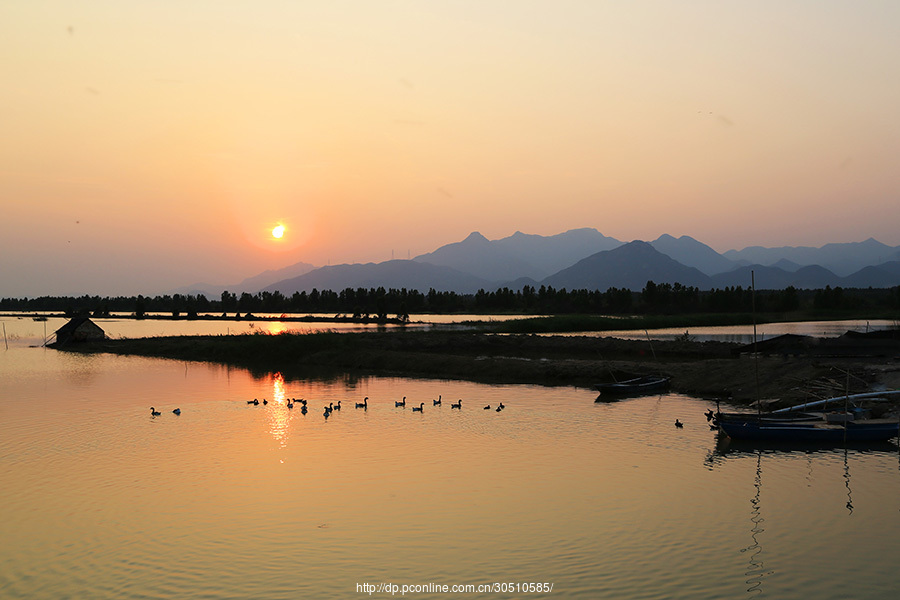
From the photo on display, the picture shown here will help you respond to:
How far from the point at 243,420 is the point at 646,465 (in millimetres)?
19299

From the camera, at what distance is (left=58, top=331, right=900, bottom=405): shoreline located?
39000 millimetres

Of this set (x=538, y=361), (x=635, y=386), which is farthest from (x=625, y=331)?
(x=635, y=386)

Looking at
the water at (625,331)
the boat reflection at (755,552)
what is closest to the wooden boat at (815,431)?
the boat reflection at (755,552)

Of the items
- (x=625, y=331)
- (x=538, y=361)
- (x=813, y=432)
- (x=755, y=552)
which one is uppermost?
(x=625, y=331)

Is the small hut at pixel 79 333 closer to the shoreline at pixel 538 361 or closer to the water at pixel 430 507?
the shoreline at pixel 538 361

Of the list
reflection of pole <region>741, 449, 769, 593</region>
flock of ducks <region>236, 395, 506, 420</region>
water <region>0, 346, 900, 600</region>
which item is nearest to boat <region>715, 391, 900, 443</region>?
water <region>0, 346, 900, 600</region>

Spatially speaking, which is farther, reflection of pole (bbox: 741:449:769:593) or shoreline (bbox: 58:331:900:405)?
shoreline (bbox: 58:331:900:405)

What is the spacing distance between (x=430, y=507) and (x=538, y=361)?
110 ft

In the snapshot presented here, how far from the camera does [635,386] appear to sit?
135 ft

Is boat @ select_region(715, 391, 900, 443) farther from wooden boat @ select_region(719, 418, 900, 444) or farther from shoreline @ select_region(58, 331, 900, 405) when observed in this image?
shoreline @ select_region(58, 331, 900, 405)

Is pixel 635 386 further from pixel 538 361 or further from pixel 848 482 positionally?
pixel 848 482

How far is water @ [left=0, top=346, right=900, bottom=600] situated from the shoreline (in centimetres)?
870

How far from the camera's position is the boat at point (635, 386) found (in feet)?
134

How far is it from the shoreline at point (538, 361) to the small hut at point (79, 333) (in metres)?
1.11
